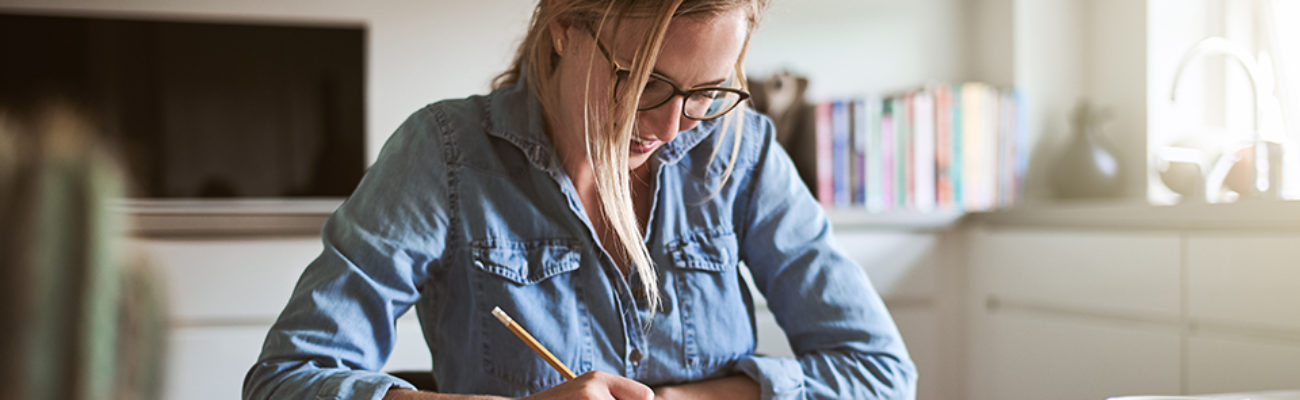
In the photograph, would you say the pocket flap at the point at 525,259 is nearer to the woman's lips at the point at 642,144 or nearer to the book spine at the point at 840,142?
the woman's lips at the point at 642,144

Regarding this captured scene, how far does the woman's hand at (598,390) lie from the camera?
0.79m

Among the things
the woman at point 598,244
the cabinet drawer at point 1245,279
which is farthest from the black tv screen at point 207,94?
the cabinet drawer at point 1245,279

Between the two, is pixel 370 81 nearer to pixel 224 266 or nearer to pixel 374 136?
pixel 374 136

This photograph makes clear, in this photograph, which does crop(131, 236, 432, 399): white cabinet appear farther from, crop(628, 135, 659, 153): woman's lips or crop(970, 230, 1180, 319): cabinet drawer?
crop(970, 230, 1180, 319): cabinet drawer

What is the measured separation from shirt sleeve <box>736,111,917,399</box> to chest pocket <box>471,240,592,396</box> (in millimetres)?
172

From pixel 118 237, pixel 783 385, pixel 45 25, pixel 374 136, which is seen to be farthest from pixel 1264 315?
pixel 45 25

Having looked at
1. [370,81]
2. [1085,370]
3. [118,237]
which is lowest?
[1085,370]

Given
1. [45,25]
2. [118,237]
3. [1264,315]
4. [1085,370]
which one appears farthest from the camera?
[45,25]

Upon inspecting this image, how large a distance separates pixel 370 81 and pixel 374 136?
5.1 inches

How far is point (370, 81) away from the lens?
2.46 meters

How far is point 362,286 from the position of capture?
35.0 inches

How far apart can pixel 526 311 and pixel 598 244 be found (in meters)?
0.09

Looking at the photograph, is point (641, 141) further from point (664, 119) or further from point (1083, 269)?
point (1083, 269)

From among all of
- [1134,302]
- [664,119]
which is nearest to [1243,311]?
[1134,302]
